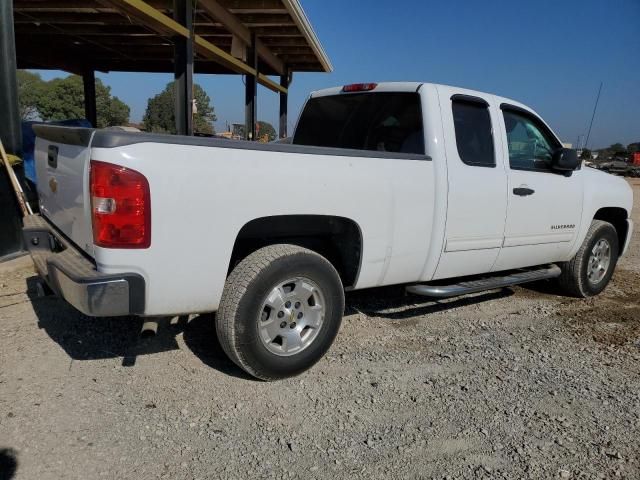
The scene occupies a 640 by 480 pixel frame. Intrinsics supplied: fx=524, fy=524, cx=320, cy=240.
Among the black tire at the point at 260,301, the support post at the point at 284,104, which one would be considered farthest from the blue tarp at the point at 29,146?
the support post at the point at 284,104

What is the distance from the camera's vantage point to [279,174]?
2992mm

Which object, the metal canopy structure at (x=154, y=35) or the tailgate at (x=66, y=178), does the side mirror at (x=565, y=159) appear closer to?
the tailgate at (x=66, y=178)

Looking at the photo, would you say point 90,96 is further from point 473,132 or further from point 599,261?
point 599,261

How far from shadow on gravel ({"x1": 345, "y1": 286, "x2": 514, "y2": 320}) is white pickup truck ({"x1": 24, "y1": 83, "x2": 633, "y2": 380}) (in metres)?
0.66

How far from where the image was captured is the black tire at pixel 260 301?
3018 mm

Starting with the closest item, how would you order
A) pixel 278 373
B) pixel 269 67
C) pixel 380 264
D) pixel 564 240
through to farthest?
pixel 278 373 → pixel 380 264 → pixel 564 240 → pixel 269 67

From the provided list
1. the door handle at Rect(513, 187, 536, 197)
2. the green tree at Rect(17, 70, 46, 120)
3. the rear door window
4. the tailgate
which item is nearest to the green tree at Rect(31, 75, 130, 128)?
the green tree at Rect(17, 70, 46, 120)

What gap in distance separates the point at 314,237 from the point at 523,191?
6.41ft

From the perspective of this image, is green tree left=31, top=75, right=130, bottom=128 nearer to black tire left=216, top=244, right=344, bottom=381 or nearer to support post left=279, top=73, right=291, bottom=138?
support post left=279, top=73, right=291, bottom=138

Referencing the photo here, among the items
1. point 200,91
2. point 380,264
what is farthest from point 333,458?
point 200,91

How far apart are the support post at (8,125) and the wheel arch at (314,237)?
9.61 ft

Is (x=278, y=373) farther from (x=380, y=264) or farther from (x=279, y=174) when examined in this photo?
(x=279, y=174)

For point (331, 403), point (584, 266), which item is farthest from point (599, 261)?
point (331, 403)

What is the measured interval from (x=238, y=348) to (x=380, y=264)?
3.80 ft
